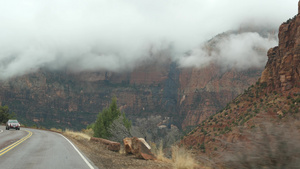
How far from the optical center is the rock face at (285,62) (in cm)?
5985

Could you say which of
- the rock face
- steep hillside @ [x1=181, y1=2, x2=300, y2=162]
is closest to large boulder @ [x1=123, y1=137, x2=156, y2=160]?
steep hillside @ [x1=181, y1=2, x2=300, y2=162]

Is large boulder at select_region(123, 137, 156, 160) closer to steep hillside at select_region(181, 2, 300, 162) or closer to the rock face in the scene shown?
steep hillside at select_region(181, 2, 300, 162)

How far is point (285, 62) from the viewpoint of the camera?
6394 cm

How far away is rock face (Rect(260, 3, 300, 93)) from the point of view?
5985 cm

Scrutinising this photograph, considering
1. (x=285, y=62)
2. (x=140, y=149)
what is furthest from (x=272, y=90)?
(x=140, y=149)

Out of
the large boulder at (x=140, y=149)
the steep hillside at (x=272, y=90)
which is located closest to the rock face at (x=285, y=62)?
the steep hillside at (x=272, y=90)

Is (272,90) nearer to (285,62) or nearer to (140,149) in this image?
(285,62)

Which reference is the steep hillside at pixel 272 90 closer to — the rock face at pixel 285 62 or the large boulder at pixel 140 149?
the rock face at pixel 285 62

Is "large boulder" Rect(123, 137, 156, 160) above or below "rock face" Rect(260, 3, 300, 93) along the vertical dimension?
below

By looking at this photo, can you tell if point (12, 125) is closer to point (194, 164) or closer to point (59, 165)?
point (59, 165)

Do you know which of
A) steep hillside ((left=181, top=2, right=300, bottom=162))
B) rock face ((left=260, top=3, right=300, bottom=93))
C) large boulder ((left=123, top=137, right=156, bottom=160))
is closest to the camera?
large boulder ((left=123, top=137, right=156, bottom=160))

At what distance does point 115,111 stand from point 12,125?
18.7 meters

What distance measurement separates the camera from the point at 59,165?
10375 mm

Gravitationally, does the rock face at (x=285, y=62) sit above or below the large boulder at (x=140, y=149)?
above
